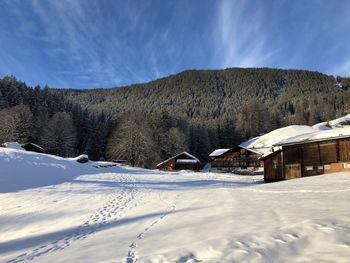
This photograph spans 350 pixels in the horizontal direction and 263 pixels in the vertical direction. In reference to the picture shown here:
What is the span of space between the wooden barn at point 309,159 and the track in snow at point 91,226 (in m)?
21.9

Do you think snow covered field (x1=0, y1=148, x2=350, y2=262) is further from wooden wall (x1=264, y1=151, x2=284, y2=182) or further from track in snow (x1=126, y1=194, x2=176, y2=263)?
wooden wall (x1=264, y1=151, x2=284, y2=182)

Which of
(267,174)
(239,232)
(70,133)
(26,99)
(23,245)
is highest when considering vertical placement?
(26,99)

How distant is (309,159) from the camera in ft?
109

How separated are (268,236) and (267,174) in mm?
32027

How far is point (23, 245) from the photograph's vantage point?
9844 mm

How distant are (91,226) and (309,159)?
27699 mm

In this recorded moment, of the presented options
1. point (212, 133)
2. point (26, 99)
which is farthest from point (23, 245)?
point (212, 133)

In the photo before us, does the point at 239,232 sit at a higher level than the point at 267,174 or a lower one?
lower

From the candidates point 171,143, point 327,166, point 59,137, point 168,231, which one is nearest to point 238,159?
point 171,143

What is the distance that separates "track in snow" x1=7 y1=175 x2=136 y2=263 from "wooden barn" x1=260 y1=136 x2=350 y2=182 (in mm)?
21917

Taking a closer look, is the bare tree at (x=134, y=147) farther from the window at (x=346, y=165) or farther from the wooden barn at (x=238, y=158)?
the window at (x=346, y=165)

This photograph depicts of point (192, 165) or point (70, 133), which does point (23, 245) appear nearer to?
point (192, 165)

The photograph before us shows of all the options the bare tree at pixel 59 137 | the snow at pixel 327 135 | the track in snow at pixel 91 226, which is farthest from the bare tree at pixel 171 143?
the track in snow at pixel 91 226

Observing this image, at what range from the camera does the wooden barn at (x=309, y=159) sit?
30.4 m
